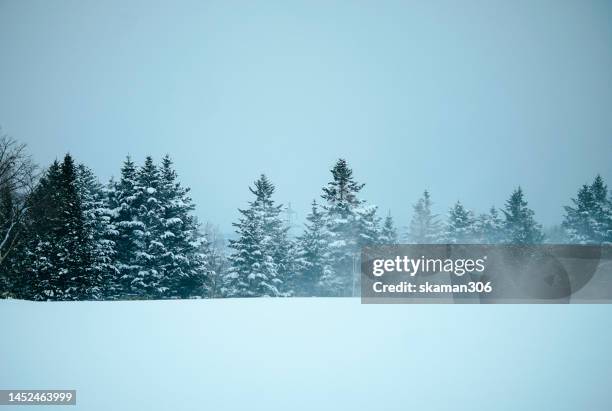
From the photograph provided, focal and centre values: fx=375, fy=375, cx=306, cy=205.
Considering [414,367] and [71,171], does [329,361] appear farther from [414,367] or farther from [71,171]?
[71,171]

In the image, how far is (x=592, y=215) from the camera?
4025 cm

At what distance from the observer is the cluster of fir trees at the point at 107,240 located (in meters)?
28.2

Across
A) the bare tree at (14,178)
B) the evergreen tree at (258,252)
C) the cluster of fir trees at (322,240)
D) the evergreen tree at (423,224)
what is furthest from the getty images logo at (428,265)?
the evergreen tree at (423,224)

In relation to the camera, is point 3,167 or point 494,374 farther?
point 3,167

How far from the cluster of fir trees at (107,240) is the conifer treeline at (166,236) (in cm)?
9

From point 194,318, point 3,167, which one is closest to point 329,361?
point 194,318

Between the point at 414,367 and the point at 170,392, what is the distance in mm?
4130

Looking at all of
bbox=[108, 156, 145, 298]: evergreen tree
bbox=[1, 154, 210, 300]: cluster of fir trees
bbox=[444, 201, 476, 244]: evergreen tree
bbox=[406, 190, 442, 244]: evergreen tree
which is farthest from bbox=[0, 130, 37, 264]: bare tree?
bbox=[406, 190, 442, 244]: evergreen tree

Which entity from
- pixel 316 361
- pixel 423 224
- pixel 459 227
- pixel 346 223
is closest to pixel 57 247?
pixel 346 223

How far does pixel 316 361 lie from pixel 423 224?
50.4 meters

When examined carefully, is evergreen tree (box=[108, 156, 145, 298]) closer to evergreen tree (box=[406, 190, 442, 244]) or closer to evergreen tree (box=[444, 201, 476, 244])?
evergreen tree (box=[444, 201, 476, 244])

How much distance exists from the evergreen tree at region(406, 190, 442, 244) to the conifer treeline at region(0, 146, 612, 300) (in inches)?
279

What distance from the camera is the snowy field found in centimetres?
536

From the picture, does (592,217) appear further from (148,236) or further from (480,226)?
(148,236)
